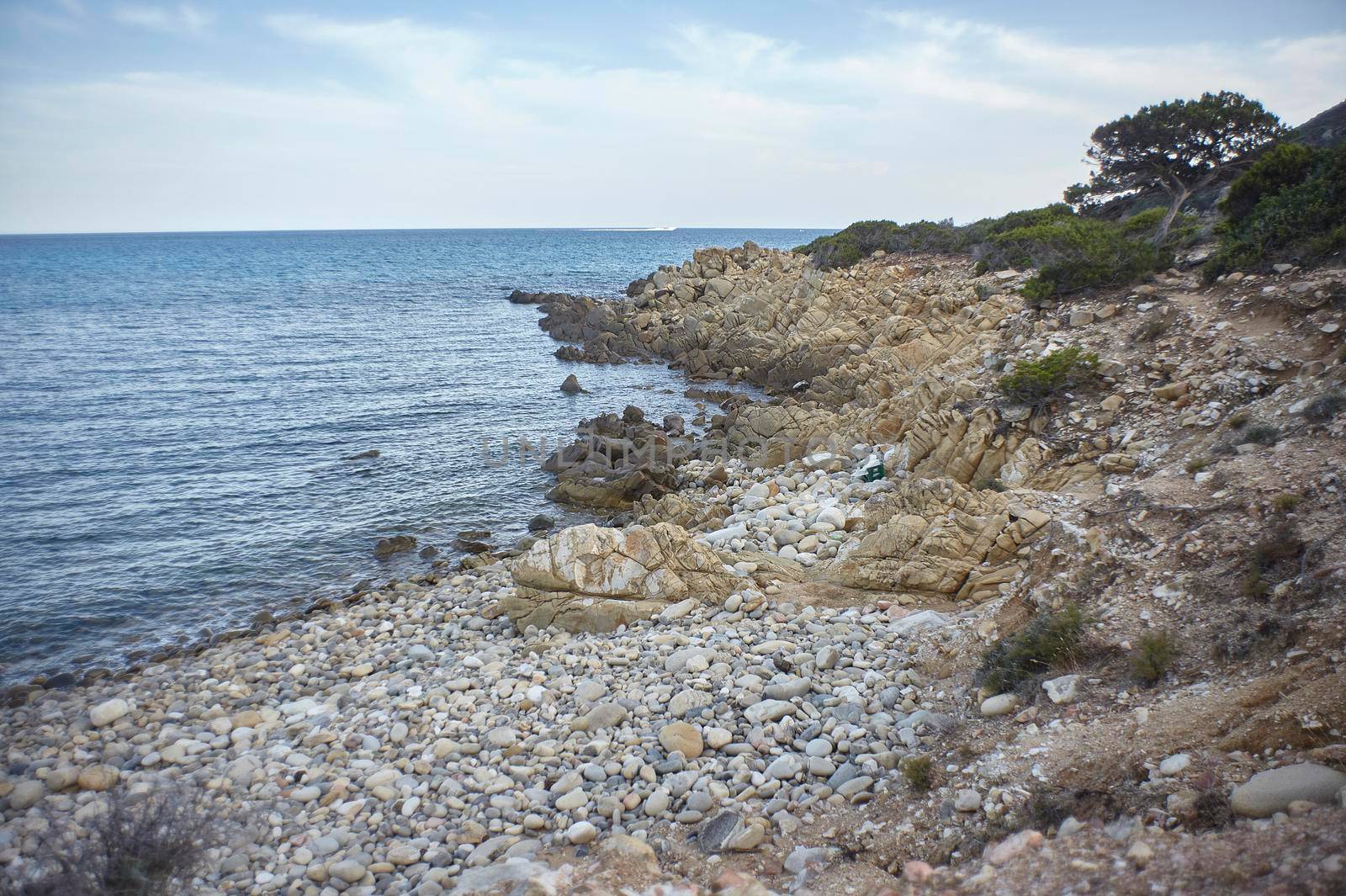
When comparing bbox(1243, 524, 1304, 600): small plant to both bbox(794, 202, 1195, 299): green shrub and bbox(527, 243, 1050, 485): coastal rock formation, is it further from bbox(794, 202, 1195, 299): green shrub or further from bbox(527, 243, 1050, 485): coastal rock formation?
bbox(794, 202, 1195, 299): green shrub

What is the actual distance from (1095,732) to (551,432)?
22.0 metres

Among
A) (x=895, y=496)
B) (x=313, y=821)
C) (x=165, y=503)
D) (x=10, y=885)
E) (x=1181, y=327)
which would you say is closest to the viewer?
(x=10, y=885)

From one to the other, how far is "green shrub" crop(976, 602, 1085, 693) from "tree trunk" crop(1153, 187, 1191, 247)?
704 inches

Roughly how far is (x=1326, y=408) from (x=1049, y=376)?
544 centimetres

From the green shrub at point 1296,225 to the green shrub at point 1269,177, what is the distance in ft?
1.35

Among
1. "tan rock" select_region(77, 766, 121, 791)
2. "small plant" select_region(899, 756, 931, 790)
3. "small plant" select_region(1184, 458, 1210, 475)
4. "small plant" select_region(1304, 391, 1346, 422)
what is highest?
"small plant" select_region(1304, 391, 1346, 422)

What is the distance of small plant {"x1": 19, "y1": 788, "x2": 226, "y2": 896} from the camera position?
5500 millimetres

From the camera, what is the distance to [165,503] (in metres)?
19.1

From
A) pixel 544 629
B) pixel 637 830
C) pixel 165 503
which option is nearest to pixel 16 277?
pixel 165 503

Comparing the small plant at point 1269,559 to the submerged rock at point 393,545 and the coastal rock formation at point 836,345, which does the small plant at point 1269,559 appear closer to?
the coastal rock formation at point 836,345

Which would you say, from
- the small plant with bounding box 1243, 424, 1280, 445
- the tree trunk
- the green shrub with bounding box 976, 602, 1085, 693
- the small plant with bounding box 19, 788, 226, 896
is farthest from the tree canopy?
the small plant with bounding box 19, 788, 226, 896

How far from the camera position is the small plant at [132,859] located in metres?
5.50

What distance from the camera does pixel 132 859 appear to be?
575 cm

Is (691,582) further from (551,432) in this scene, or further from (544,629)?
(551,432)
